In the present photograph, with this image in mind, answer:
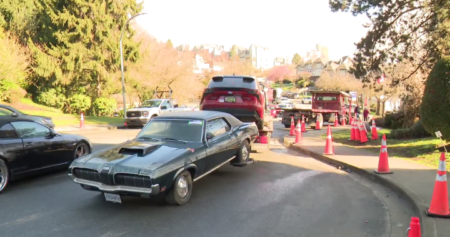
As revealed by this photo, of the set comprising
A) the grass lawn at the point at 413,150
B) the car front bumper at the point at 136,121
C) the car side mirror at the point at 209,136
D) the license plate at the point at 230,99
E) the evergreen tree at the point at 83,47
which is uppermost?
the evergreen tree at the point at 83,47

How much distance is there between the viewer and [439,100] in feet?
29.5

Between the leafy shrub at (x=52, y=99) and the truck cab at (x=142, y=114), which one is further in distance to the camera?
the leafy shrub at (x=52, y=99)

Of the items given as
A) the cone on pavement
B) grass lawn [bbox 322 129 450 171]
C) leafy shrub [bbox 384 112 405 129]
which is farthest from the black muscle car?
leafy shrub [bbox 384 112 405 129]

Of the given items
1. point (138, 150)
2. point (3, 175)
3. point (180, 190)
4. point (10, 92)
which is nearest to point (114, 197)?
point (138, 150)

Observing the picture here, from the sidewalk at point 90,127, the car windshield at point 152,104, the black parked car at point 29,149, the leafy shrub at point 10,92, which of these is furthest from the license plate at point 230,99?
the leafy shrub at point 10,92

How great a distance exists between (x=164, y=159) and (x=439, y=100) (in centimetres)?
736

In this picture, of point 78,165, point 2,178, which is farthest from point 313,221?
point 2,178

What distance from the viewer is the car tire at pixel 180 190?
5.57 metres

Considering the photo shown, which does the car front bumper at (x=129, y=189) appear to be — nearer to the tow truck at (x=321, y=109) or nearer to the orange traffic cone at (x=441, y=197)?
the orange traffic cone at (x=441, y=197)

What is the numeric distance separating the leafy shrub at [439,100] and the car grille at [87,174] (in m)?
8.26

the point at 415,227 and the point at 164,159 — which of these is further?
the point at 164,159

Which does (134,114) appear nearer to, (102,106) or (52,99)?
(102,106)

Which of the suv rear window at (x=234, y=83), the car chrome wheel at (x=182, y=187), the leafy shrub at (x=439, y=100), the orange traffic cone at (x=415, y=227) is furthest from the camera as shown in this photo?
the suv rear window at (x=234, y=83)

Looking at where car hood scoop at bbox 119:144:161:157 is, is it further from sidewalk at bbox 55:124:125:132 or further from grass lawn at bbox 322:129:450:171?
sidewalk at bbox 55:124:125:132
